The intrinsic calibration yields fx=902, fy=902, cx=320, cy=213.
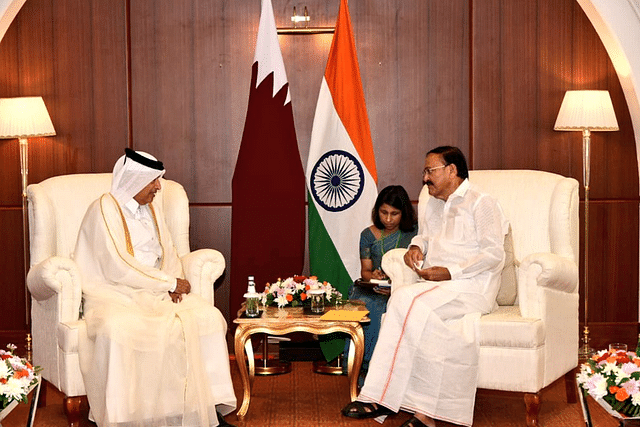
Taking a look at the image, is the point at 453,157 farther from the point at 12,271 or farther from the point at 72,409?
the point at 12,271

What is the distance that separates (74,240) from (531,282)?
107 inches

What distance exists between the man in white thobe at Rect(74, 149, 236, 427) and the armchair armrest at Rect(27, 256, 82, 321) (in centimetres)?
8

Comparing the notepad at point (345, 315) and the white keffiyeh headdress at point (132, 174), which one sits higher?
the white keffiyeh headdress at point (132, 174)

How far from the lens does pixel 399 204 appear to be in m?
5.55

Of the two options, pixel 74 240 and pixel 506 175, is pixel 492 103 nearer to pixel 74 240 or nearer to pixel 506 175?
pixel 506 175

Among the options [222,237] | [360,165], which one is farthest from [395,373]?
[222,237]

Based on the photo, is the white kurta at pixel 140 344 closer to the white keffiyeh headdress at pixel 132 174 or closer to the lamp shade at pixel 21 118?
the white keffiyeh headdress at pixel 132 174

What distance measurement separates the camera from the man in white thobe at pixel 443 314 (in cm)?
450

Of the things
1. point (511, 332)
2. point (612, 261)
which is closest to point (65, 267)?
point (511, 332)

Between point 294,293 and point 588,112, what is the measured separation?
2511mm

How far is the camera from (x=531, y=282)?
4.66 metres

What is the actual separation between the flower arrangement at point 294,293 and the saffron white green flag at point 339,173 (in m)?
1.06

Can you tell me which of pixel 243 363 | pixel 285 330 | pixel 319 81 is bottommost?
pixel 243 363

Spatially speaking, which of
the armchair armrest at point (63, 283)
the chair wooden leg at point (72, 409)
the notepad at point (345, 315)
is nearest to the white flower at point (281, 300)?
the notepad at point (345, 315)
